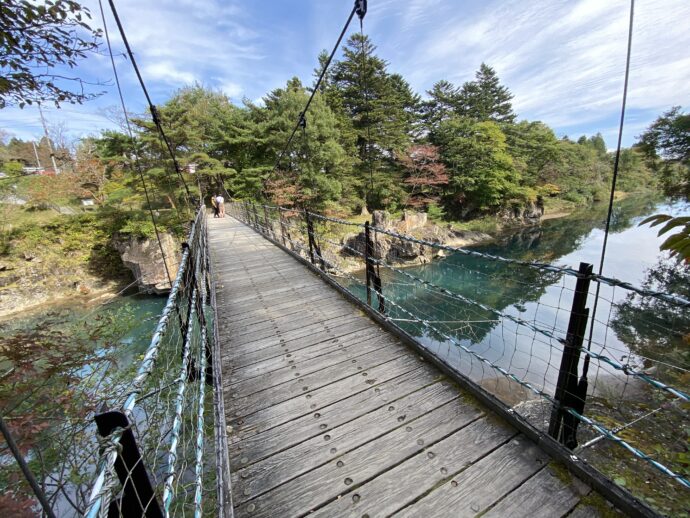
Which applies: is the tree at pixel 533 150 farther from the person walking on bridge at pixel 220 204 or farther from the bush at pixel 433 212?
the person walking on bridge at pixel 220 204

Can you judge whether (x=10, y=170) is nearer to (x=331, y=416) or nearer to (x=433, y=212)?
(x=331, y=416)

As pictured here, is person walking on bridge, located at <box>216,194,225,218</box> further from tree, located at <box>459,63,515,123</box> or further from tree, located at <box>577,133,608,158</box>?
tree, located at <box>577,133,608,158</box>

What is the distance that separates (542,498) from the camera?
125cm

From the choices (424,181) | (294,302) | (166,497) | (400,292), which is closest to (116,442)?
(166,497)

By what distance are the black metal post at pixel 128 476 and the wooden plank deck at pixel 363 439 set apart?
719 mm

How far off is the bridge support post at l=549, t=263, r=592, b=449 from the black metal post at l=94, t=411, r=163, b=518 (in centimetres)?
155

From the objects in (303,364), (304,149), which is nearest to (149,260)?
(304,149)

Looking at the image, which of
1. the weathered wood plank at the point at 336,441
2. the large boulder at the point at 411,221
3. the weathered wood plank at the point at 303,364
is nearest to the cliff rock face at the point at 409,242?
the large boulder at the point at 411,221

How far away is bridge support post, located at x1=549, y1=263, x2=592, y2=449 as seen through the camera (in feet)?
4.22

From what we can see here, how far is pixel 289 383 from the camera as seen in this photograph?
6.77ft

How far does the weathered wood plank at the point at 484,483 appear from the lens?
1.24m

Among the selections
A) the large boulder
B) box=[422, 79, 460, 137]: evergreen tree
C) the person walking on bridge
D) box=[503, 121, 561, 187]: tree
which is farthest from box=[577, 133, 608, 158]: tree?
the person walking on bridge

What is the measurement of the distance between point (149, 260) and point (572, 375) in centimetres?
1425

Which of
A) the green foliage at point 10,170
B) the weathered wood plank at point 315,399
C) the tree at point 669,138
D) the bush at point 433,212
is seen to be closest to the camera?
the weathered wood plank at point 315,399
